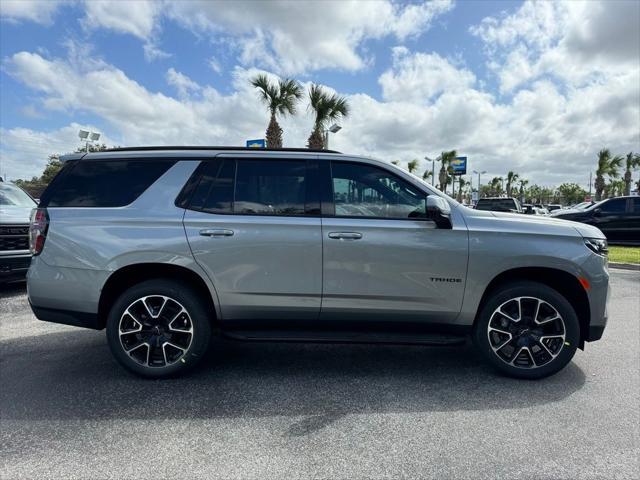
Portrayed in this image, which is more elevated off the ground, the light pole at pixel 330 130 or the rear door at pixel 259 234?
the light pole at pixel 330 130

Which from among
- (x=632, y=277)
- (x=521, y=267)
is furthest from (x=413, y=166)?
(x=521, y=267)

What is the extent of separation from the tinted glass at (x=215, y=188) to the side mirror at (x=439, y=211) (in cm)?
165

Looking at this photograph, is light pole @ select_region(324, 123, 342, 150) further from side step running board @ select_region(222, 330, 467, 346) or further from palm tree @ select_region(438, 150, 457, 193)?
palm tree @ select_region(438, 150, 457, 193)

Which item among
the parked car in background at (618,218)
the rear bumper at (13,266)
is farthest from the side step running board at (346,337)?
the parked car in background at (618,218)

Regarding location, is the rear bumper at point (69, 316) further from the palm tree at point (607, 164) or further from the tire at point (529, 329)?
the palm tree at point (607, 164)

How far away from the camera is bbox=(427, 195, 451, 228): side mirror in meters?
3.11

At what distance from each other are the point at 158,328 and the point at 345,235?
5.81ft

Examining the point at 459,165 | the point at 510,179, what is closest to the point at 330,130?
the point at 459,165

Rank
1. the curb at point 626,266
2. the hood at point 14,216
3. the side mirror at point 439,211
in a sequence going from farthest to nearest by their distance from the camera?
the curb at point 626,266
the hood at point 14,216
the side mirror at point 439,211

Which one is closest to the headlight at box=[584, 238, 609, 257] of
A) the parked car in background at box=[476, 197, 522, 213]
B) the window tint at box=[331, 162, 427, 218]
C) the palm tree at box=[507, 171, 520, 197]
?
the window tint at box=[331, 162, 427, 218]

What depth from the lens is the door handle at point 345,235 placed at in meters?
3.24

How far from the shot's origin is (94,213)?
3307 millimetres

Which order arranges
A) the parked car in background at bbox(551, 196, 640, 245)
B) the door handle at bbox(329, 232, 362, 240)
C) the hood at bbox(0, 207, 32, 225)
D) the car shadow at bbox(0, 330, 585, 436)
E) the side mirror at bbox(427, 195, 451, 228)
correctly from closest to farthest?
1. the car shadow at bbox(0, 330, 585, 436)
2. the side mirror at bbox(427, 195, 451, 228)
3. the door handle at bbox(329, 232, 362, 240)
4. the hood at bbox(0, 207, 32, 225)
5. the parked car in background at bbox(551, 196, 640, 245)

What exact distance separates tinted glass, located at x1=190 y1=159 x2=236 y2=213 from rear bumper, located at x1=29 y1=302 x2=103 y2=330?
1279 millimetres
